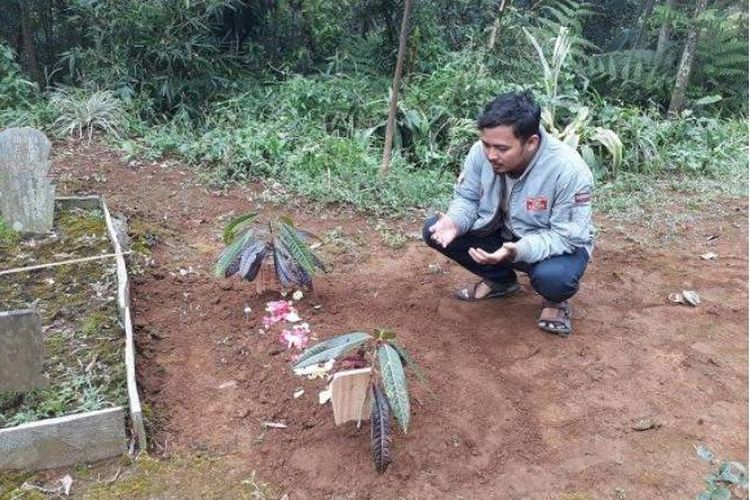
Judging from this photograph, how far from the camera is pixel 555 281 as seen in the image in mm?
2721

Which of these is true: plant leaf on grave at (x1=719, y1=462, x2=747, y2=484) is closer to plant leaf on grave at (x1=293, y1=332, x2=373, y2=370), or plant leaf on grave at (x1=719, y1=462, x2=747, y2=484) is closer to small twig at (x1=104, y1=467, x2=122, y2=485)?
plant leaf on grave at (x1=293, y1=332, x2=373, y2=370)

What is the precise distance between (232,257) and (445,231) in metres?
0.95

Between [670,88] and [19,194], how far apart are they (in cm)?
619

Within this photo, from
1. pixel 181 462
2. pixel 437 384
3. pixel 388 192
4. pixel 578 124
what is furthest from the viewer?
pixel 578 124

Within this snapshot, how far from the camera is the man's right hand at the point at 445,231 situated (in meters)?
2.86

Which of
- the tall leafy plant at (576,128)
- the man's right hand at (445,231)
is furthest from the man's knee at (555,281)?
the tall leafy plant at (576,128)

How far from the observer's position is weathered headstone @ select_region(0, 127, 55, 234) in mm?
3510

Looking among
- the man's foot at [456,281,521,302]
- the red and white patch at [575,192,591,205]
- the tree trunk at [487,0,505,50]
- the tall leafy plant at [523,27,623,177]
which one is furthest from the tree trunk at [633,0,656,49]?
the red and white patch at [575,192,591,205]

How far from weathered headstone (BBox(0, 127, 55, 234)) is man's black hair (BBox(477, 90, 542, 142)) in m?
2.47

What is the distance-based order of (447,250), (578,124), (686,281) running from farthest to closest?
(578,124), (686,281), (447,250)

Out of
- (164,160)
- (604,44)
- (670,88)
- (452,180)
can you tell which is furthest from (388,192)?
(604,44)

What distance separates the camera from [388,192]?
14.4 feet

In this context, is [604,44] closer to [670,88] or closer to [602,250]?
[670,88]

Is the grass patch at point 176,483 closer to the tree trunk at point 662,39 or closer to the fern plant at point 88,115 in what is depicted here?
the fern plant at point 88,115
